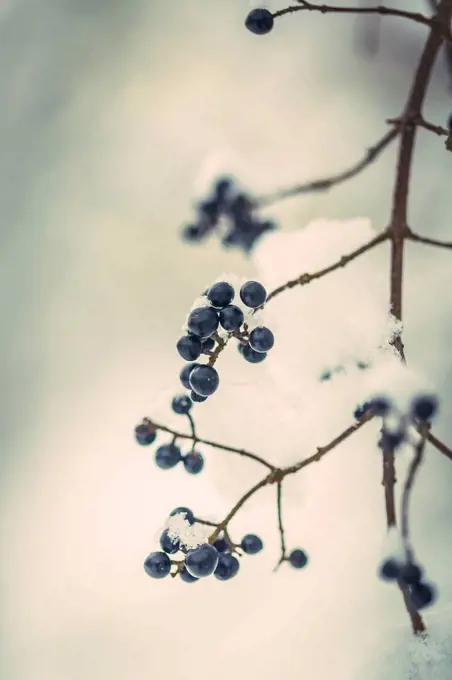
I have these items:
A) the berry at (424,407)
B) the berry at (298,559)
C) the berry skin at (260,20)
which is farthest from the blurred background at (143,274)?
the berry skin at (260,20)

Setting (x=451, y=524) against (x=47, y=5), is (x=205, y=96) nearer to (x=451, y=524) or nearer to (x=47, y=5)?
(x=47, y=5)

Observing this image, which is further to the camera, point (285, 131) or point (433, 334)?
point (285, 131)

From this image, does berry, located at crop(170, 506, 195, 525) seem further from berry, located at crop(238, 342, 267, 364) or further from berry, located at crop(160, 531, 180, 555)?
berry, located at crop(238, 342, 267, 364)

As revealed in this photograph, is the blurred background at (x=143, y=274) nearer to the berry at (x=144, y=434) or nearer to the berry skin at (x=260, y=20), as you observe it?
the berry at (x=144, y=434)

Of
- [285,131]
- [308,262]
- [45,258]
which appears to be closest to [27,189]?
[45,258]

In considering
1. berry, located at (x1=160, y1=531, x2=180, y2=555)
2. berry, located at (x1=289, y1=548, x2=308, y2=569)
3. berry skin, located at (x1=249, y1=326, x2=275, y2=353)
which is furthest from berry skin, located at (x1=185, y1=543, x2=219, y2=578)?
berry skin, located at (x1=249, y1=326, x2=275, y2=353)

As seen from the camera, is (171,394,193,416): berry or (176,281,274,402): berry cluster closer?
(176,281,274,402): berry cluster

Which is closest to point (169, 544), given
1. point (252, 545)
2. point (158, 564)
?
point (158, 564)
